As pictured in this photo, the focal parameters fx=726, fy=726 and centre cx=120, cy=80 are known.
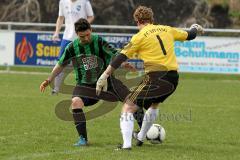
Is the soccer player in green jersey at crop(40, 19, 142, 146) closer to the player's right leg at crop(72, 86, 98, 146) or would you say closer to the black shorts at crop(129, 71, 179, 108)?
the player's right leg at crop(72, 86, 98, 146)

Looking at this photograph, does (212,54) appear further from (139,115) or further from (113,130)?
(139,115)

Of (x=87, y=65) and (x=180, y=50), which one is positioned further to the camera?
(x=180, y=50)

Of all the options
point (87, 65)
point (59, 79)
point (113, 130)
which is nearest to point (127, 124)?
point (87, 65)

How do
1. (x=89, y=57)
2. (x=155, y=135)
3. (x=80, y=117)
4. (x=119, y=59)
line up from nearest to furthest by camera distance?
(x=119, y=59) < (x=80, y=117) < (x=155, y=135) < (x=89, y=57)

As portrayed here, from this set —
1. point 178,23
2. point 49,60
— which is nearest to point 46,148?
point 49,60

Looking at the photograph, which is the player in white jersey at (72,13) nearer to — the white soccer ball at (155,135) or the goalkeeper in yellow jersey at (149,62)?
the white soccer ball at (155,135)

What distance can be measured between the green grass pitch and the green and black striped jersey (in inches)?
32.9

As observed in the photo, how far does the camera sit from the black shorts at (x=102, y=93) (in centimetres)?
910

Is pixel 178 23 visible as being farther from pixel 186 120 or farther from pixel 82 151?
pixel 82 151

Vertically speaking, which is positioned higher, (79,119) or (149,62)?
(149,62)

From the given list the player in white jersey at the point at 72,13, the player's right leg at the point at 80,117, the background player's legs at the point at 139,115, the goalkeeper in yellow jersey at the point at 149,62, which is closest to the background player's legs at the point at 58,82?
the player in white jersey at the point at 72,13

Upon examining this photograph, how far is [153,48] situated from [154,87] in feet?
1.53

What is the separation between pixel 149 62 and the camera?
850cm

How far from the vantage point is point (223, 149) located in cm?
866
